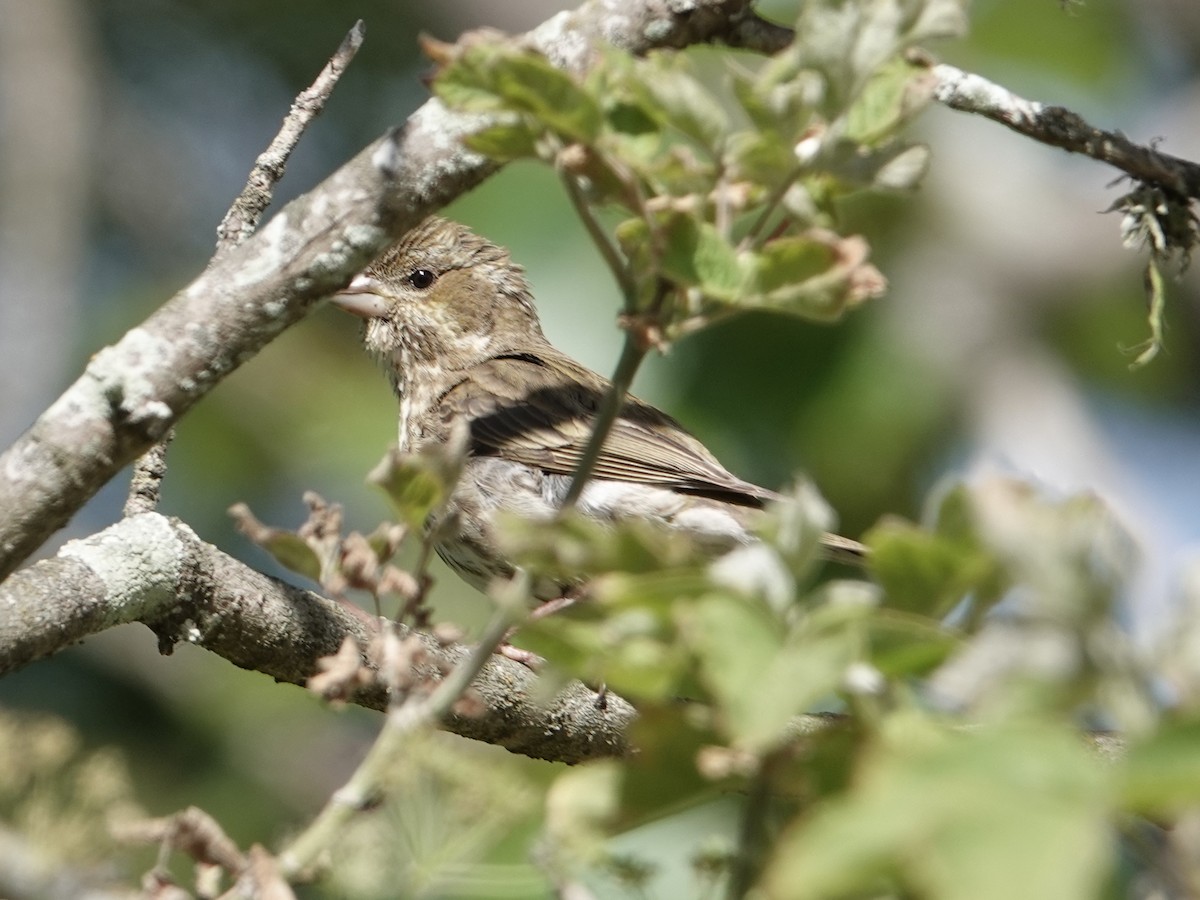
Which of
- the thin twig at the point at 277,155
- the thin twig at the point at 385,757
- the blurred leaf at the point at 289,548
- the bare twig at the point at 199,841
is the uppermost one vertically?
the thin twig at the point at 277,155

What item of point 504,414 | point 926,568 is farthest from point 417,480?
point 504,414

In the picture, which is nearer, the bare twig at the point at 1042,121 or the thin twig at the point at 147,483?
the bare twig at the point at 1042,121

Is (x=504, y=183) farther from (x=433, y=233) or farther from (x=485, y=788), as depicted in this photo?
(x=485, y=788)

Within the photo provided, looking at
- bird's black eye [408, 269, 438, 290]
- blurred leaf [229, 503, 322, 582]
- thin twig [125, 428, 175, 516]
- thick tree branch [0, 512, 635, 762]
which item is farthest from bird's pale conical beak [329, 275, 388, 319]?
blurred leaf [229, 503, 322, 582]

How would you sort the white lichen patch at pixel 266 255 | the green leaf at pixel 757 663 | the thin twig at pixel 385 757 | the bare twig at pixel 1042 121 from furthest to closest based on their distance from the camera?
the bare twig at pixel 1042 121 → the white lichen patch at pixel 266 255 → the thin twig at pixel 385 757 → the green leaf at pixel 757 663

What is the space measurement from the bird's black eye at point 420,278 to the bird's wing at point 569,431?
483mm

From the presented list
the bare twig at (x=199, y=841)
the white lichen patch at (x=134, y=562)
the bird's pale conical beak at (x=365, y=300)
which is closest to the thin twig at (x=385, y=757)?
the bare twig at (x=199, y=841)

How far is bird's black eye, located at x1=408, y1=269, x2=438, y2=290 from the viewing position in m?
5.72

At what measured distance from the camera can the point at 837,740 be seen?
49.4 inches

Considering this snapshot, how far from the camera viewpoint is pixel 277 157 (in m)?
2.58

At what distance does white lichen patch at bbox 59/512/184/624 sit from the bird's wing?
1.96 m

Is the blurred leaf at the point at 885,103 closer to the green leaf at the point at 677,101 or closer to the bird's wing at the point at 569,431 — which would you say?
the green leaf at the point at 677,101

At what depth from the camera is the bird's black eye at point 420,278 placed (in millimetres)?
5719

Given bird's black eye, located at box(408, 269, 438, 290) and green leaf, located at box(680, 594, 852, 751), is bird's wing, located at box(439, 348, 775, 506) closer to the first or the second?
bird's black eye, located at box(408, 269, 438, 290)
